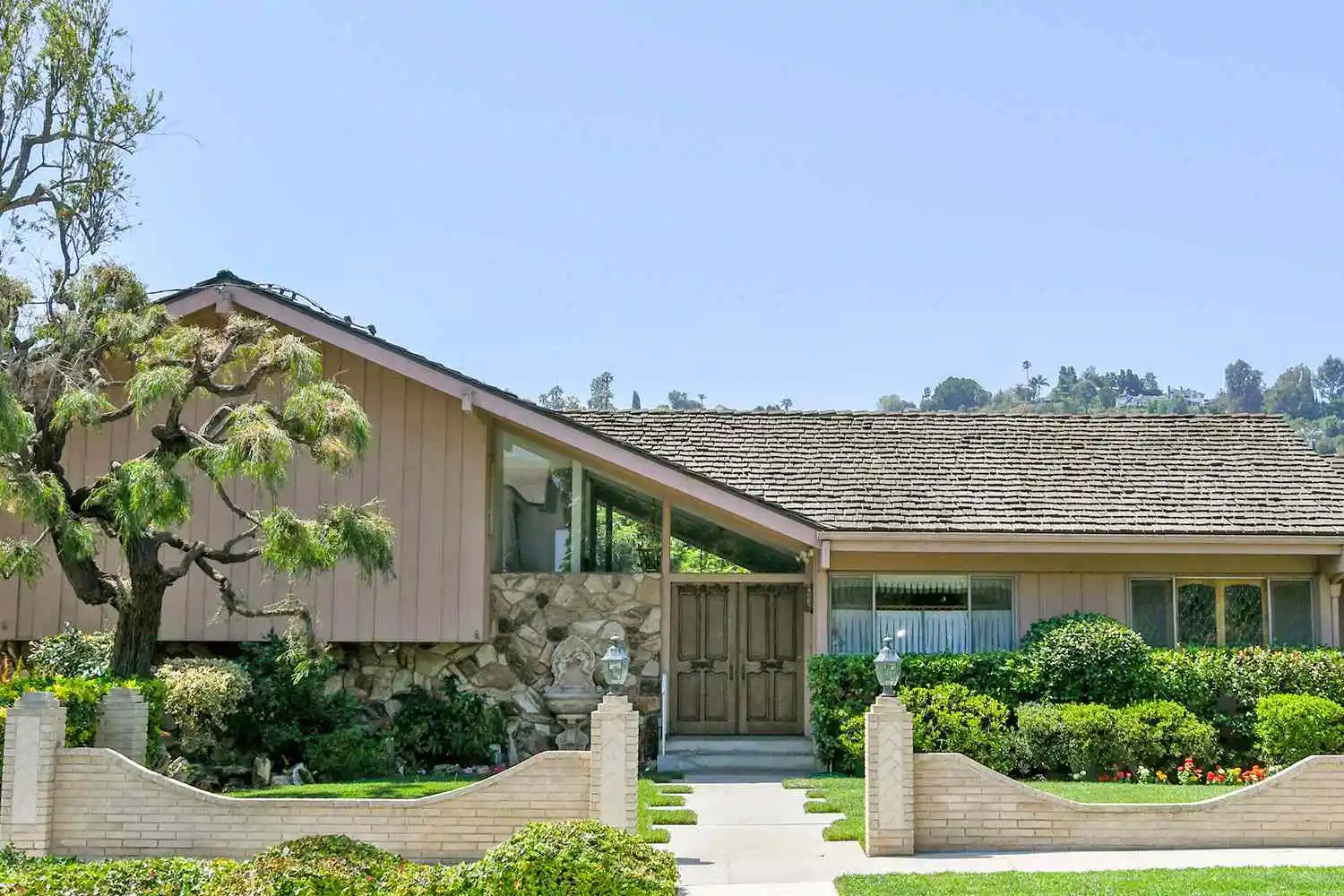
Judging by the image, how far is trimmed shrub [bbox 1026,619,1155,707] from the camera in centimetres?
1625

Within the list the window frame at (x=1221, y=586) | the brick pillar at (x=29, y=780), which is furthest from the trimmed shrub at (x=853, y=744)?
the brick pillar at (x=29, y=780)

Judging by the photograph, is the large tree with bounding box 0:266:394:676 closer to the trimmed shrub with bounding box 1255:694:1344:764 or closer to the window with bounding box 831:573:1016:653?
the window with bounding box 831:573:1016:653

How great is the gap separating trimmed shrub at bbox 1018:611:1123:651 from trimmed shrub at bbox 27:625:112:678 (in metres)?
10.9

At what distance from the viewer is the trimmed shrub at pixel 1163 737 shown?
15.5 meters

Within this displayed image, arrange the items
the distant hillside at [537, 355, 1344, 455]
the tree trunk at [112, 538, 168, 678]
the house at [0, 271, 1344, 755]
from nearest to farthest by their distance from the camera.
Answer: the tree trunk at [112, 538, 168, 678], the house at [0, 271, 1344, 755], the distant hillside at [537, 355, 1344, 455]

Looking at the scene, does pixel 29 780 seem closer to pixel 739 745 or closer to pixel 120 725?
pixel 120 725

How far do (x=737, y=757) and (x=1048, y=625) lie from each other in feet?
13.7

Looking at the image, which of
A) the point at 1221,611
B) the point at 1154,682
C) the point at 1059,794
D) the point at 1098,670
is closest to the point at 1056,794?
the point at 1059,794

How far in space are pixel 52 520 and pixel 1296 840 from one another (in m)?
11.7

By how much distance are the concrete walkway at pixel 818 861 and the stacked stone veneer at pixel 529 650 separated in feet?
17.1

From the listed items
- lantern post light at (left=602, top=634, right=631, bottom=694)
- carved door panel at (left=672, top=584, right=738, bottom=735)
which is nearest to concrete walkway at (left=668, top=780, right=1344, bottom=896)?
lantern post light at (left=602, top=634, right=631, bottom=694)

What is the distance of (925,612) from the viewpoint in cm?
1775

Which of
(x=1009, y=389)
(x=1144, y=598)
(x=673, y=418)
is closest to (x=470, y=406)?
(x=673, y=418)

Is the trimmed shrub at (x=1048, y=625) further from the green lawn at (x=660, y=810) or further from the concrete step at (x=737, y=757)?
the green lawn at (x=660, y=810)
